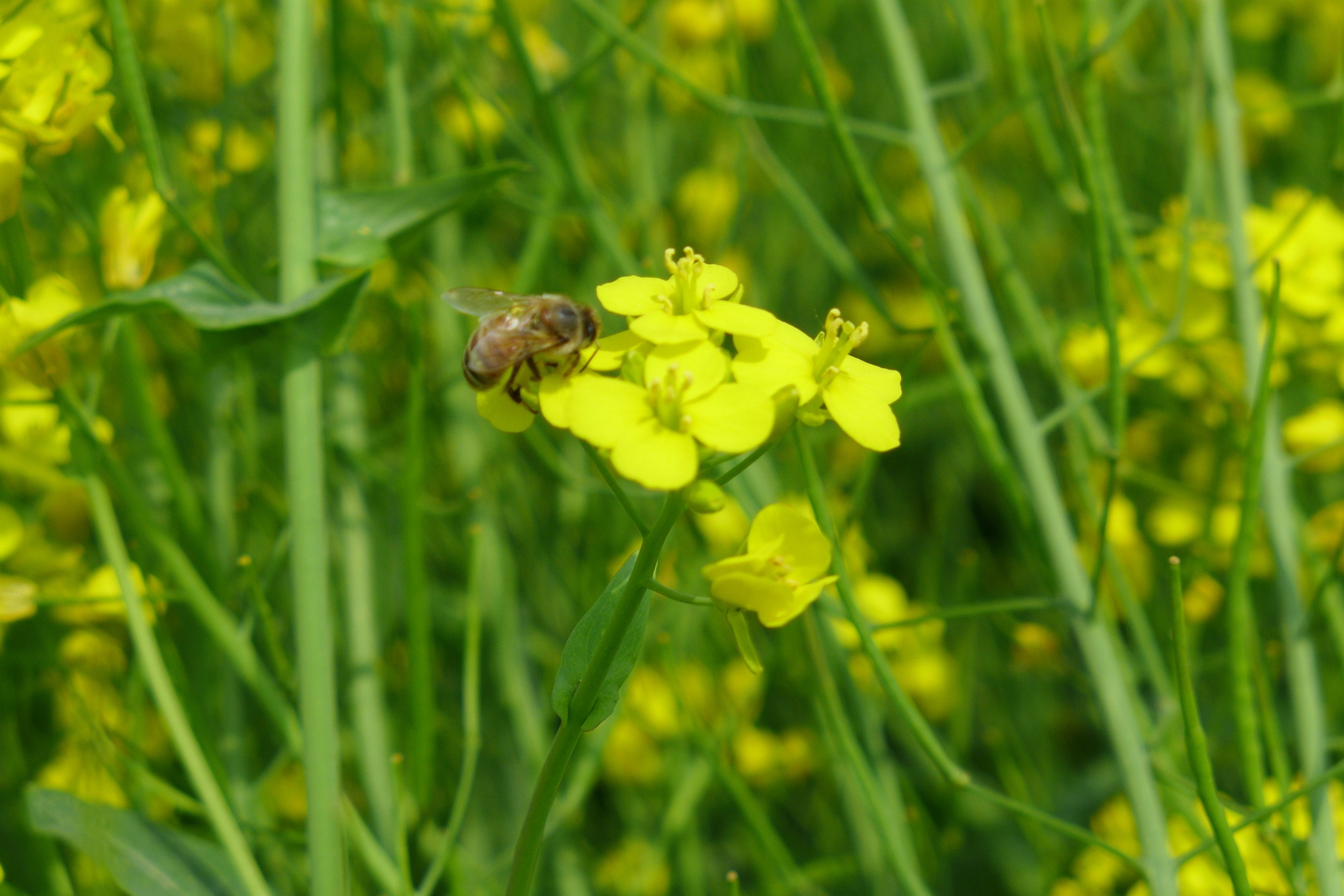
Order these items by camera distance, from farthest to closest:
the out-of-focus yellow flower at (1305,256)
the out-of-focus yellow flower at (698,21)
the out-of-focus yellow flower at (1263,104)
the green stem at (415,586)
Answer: the out-of-focus yellow flower at (1263,104) → the out-of-focus yellow flower at (698,21) → the out-of-focus yellow flower at (1305,256) → the green stem at (415,586)

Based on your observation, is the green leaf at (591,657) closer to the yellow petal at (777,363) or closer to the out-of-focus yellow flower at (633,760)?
the yellow petal at (777,363)

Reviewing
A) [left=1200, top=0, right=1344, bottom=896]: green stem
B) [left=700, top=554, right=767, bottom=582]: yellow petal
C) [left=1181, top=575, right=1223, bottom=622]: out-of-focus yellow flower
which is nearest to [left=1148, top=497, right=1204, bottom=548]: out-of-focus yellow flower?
[left=1181, top=575, right=1223, bottom=622]: out-of-focus yellow flower

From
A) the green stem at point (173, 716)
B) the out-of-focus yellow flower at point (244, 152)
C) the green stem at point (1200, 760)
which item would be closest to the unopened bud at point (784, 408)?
the green stem at point (1200, 760)

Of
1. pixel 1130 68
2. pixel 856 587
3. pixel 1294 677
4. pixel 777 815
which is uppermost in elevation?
pixel 1130 68

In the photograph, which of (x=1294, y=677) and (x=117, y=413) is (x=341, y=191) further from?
(x=1294, y=677)

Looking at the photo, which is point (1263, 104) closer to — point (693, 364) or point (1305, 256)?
point (1305, 256)

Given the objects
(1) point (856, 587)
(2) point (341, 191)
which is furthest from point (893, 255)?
(2) point (341, 191)
